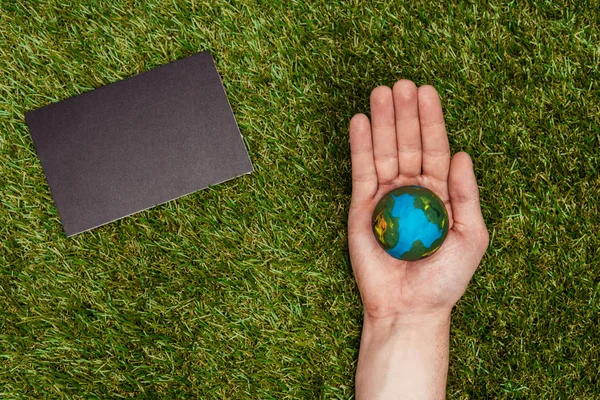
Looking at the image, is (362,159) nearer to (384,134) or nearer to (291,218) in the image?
(384,134)

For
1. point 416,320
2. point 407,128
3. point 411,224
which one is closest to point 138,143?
point 407,128

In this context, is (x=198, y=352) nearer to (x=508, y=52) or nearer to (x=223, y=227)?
(x=223, y=227)

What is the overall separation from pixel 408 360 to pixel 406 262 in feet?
1.63

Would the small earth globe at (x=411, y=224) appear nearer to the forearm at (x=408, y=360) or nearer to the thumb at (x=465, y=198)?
the thumb at (x=465, y=198)

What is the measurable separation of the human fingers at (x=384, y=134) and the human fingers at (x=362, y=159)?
0.03 metres

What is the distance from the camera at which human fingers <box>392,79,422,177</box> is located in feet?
9.26

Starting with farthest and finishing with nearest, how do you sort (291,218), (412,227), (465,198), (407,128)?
1. (291,218)
2. (407,128)
3. (465,198)
4. (412,227)

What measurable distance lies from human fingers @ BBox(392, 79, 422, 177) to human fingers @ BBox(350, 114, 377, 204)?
0.16 m

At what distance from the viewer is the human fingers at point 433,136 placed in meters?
2.79

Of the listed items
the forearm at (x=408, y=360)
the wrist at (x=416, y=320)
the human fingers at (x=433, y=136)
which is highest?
the human fingers at (x=433, y=136)

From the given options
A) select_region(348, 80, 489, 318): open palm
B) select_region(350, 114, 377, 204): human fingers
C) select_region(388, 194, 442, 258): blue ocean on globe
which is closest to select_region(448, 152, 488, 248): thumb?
select_region(348, 80, 489, 318): open palm

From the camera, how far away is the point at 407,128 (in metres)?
2.85

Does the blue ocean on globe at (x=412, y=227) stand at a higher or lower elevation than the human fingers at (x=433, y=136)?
lower

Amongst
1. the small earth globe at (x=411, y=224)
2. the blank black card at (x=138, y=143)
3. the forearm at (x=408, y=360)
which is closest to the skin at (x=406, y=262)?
the forearm at (x=408, y=360)
